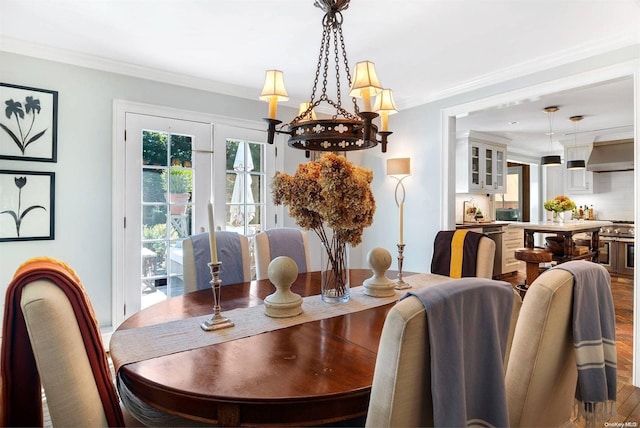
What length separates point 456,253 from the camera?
2.41 metres

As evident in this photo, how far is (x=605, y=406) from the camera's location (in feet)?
3.80

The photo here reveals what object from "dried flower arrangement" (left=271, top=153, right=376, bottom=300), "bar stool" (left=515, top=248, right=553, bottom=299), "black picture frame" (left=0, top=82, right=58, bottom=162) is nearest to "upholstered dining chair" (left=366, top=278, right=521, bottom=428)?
"dried flower arrangement" (left=271, top=153, right=376, bottom=300)

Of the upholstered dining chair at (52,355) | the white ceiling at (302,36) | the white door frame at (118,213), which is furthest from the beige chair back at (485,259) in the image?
the white door frame at (118,213)

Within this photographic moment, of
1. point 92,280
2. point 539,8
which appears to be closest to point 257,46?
point 539,8

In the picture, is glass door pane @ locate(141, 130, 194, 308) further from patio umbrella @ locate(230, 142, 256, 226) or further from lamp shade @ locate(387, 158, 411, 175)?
lamp shade @ locate(387, 158, 411, 175)

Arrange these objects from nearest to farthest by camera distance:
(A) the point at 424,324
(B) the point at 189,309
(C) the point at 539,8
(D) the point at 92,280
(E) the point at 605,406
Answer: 1. (A) the point at 424,324
2. (E) the point at 605,406
3. (B) the point at 189,309
4. (C) the point at 539,8
5. (D) the point at 92,280

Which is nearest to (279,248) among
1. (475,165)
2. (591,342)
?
(591,342)

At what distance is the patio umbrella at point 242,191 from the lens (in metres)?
3.54

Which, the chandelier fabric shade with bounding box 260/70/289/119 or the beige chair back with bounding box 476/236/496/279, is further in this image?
the beige chair back with bounding box 476/236/496/279

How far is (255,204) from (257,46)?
1612 millimetres

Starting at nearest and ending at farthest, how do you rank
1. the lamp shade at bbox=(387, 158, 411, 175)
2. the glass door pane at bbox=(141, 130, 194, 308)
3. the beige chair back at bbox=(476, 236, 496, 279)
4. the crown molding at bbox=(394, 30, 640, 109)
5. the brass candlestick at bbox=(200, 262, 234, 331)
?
the brass candlestick at bbox=(200, 262, 234, 331), the beige chair back at bbox=(476, 236, 496, 279), the crown molding at bbox=(394, 30, 640, 109), the glass door pane at bbox=(141, 130, 194, 308), the lamp shade at bbox=(387, 158, 411, 175)

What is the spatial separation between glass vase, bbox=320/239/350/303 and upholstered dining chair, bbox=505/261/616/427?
768 millimetres

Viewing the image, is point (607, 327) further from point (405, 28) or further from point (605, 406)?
point (405, 28)

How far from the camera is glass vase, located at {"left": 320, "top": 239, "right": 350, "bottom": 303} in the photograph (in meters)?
1.62
